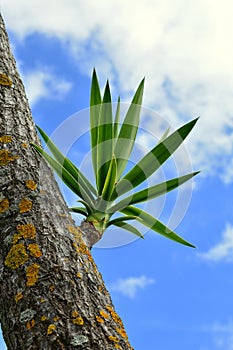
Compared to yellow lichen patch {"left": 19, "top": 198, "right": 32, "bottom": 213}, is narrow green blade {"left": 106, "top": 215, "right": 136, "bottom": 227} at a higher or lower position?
higher

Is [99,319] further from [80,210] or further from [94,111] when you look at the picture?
[94,111]

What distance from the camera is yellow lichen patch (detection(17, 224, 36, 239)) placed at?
52.4 inches

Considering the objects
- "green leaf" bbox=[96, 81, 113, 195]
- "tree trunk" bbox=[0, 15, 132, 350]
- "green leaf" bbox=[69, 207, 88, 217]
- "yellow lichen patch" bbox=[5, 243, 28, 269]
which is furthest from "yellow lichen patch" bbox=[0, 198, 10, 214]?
"green leaf" bbox=[96, 81, 113, 195]

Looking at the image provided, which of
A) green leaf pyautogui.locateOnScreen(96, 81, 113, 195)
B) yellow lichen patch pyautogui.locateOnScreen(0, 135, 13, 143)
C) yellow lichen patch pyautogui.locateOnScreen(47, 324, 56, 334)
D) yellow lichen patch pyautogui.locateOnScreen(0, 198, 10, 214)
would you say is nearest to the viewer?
yellow lichen patch pyautogui.locateOnScreen(47, 324, 56, 334)

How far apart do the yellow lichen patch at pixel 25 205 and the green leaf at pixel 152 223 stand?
1.91 feet

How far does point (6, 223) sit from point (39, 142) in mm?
378

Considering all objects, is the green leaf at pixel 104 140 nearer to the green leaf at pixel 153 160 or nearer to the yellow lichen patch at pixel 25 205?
the green leaf at pixel 153 160

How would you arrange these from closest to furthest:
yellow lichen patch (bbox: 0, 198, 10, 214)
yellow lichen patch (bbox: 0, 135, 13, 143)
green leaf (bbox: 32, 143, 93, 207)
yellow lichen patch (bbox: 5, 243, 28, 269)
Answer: yellow lichen patch (bbox: 5, 243, 28, 269) < yellow lichen patch (bbox: 0, 198, 10, 214) < yellow lichen patch (bbox: 0, 135, 13, 143) < green leaf (bbox: 32, 143, 93, 207)

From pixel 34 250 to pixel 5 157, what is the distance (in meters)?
0.33

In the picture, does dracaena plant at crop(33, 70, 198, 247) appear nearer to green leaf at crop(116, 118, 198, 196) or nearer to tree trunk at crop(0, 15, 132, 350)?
green leaf at crop(116, 118, 198, 196)

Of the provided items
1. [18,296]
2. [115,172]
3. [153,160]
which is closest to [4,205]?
[18,296]

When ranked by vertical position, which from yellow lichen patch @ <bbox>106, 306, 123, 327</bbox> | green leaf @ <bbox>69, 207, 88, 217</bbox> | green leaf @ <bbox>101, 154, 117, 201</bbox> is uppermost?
green leaf @ <bbox>101, 154, 117, 201</bbox>

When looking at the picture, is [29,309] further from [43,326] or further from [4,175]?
[4,175]

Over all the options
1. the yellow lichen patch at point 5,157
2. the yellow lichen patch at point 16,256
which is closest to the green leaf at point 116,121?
the yellow lichen patch at point 5,157
